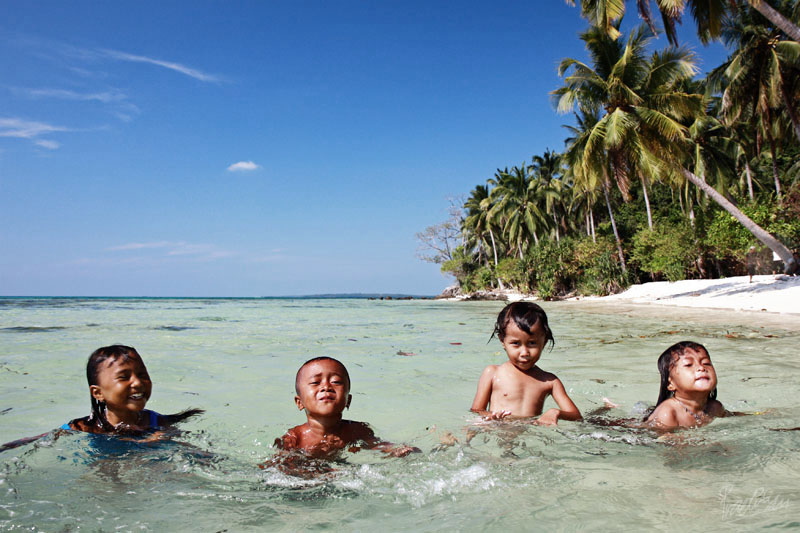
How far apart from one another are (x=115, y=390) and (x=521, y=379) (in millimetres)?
2708

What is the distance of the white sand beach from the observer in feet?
53.7

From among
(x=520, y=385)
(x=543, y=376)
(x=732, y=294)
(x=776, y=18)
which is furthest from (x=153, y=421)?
(x=732, y=294)

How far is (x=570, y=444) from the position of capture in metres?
3.12

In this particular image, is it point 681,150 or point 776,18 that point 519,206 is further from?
point 776,18

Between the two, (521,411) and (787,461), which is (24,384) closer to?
(521,411)

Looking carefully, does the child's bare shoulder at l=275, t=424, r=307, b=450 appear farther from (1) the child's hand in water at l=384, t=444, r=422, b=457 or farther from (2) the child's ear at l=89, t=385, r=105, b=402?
(2) the child's ear at l=89, t=385, r=105, b=402

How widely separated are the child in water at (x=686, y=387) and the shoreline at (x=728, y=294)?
1399 centimetres

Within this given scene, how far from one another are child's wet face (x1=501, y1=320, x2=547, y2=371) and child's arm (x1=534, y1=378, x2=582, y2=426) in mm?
292

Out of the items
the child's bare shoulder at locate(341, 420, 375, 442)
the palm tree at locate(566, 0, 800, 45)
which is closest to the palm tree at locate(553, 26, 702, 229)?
the palm tree at locate(566, 0, 800, 45)

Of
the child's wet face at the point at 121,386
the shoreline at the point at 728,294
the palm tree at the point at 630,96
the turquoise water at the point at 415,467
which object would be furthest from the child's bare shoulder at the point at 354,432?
the palm tree at the point at 630,96

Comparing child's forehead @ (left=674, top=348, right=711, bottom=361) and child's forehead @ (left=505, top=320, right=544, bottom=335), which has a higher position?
child's forehead @ (left=505, top=320, right=544, bottom=335)

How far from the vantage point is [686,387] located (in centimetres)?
340

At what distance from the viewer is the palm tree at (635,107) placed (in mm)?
20109

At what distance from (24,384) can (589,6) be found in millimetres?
20693
